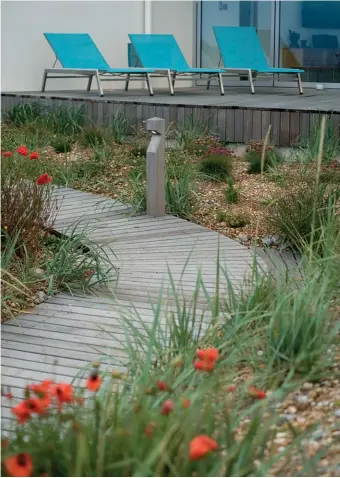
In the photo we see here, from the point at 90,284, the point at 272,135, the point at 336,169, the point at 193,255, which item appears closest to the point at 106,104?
the point at 272,135

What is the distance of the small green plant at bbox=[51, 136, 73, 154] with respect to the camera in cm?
811

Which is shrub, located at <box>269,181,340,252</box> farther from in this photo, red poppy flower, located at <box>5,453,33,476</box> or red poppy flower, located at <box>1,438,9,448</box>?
red poppy flower, located at <box>5,453,33,476</box>

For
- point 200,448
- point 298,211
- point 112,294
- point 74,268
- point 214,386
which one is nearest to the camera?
point 200,448

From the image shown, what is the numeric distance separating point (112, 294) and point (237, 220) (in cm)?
223

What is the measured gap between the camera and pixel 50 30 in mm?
12461

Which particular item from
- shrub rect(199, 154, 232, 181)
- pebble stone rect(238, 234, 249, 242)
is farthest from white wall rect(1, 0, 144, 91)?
pebble stone rect(238, 234, 249, 242)

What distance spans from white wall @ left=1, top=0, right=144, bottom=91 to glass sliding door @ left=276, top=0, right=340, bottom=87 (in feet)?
7.57

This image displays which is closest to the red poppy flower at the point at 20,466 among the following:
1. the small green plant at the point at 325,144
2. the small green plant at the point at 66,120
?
the small green plant at the point at 325,144

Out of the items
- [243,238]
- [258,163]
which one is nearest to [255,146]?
[258,163]

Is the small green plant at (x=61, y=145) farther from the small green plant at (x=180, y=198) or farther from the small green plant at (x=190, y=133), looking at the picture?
the small green plant at (x=180, y=198)

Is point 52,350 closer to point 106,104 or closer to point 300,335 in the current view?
point 300,335

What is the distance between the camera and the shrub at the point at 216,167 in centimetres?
741

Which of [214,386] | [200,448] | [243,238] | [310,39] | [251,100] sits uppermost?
[310,39]

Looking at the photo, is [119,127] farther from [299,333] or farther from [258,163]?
[299,333]
